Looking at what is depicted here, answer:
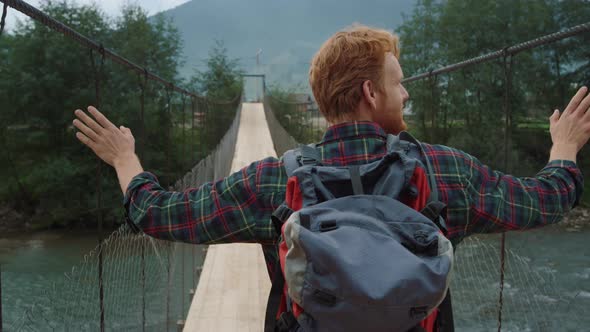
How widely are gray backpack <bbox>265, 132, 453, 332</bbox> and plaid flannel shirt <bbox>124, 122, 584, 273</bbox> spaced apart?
61 mm

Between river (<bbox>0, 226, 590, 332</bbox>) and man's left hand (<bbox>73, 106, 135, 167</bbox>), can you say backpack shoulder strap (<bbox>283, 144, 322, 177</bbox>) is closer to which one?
man's left hand (<bbox>73, 106, 135, 167</bbox>)

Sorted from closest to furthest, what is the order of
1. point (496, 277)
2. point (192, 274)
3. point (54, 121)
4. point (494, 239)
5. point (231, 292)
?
point (231, 292) < point (192, 274) < point (496, 277) < point (494, 239) < point (54, 121)

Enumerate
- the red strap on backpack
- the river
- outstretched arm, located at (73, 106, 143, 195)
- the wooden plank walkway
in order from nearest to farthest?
1. the red strap on backpack
2. outstretched arm, located at (73, 106, 143, 195)
3. the wooden plank walkway
4. the river

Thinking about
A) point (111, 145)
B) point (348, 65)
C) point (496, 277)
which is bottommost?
point (496, 277)

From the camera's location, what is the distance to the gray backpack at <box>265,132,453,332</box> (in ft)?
2.11

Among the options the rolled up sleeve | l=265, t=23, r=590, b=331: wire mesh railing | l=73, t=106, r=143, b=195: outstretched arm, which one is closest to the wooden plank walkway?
l=73, t=106, r=143, b=195: outstretched arm

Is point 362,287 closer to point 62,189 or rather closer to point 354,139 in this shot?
point 354,139

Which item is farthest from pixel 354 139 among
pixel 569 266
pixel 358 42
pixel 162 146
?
pixel 569 266

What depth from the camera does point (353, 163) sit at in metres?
0.81

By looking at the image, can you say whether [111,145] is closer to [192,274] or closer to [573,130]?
[573,130]

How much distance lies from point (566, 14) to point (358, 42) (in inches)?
682

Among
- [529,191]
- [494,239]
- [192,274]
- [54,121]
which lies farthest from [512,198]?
[54,121]

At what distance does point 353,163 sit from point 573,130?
0.36 metres

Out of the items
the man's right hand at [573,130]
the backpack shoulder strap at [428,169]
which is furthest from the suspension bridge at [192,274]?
the backpack shoulder strap at [428,169]
